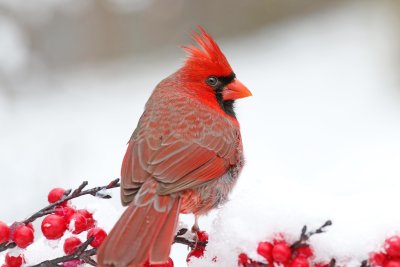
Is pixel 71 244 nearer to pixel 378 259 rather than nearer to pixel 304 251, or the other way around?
pixel 304 251

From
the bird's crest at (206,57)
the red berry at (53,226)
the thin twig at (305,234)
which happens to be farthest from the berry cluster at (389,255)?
the bird's crest at (206,57)

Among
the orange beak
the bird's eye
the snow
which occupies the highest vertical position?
the bird's eye

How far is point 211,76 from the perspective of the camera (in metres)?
3.07

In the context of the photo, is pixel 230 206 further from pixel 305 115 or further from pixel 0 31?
pixel 305 115

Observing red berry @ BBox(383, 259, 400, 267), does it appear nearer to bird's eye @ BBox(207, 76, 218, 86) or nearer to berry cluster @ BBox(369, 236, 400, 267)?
berry cluster @ BBox(369, 236, 400, 267)

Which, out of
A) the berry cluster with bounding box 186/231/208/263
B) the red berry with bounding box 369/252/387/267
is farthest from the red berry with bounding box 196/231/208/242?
the red berry with bounding box 369/252/387/267

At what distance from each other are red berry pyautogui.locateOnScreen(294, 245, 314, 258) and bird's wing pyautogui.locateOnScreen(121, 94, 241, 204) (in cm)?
66

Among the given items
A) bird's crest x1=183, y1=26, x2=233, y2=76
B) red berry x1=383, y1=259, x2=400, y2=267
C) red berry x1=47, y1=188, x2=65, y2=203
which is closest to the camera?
red berry x1=383, y1=259, x2=400, y2=267

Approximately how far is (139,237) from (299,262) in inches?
18.4

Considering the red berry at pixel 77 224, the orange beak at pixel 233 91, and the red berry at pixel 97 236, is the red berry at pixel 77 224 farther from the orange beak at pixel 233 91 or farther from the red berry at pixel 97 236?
the orange beak at pixel 233 91

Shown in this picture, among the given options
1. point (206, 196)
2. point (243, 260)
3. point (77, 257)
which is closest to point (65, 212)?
point (77, 257)

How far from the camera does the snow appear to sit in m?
1.77

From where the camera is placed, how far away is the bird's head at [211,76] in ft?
9.89

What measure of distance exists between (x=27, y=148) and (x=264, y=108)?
2642 mm
